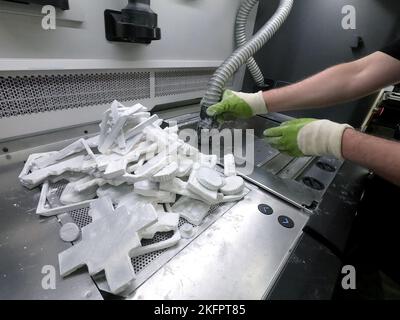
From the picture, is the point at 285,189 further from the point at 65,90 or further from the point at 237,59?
the point at 65,90

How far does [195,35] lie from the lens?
124cm

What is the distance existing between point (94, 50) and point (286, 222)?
979 millimetres

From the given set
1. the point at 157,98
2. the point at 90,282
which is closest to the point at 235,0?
the point at 157,98

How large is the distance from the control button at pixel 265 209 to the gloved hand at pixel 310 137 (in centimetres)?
29

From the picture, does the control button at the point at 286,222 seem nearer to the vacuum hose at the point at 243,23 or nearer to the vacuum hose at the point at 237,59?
the vacuum hose at the point at 237,59

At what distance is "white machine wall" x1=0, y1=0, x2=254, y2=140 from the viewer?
70cm

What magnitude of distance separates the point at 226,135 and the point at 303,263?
2.41 feet

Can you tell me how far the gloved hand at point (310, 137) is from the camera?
28.8 inches

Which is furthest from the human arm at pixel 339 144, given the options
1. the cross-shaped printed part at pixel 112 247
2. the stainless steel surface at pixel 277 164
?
the cross-shaped printed part at pixel 112 247

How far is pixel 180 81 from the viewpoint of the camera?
1316 mm

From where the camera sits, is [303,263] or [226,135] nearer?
[303,263]

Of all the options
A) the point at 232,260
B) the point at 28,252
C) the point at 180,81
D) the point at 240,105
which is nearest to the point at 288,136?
the point at 240,105

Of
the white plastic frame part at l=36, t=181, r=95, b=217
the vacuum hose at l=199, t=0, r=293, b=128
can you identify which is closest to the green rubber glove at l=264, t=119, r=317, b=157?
the vacuum hose at l=199, t=0, r=293, b=128
